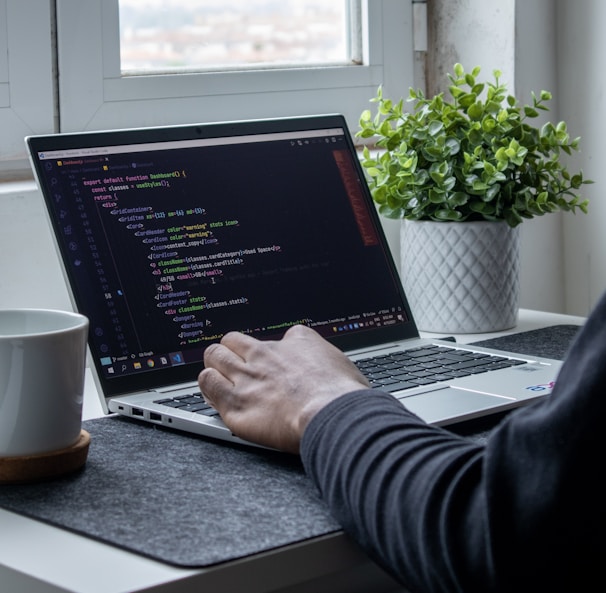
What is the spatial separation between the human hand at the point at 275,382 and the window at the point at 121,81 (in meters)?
0.52

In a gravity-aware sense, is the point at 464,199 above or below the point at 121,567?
above

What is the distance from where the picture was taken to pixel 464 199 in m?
1.34

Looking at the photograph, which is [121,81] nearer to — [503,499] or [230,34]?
[230,34]

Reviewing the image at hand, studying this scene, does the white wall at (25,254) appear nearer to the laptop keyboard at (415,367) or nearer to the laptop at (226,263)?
the laptop at (226,263)

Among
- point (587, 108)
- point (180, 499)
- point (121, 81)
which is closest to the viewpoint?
point (180, 499)

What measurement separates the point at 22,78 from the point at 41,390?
62 cm

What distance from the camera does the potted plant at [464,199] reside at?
135cm

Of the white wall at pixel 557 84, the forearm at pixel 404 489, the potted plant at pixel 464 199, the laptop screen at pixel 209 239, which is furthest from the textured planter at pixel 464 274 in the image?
the forearm at pixel 404 489

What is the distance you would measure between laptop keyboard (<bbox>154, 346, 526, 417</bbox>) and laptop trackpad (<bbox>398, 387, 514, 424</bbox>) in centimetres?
3

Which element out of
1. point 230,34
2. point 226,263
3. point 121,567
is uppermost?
point 230,34

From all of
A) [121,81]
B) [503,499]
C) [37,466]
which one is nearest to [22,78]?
[121,81]

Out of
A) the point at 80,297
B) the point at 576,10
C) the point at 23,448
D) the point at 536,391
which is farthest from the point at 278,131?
the point at 576,10

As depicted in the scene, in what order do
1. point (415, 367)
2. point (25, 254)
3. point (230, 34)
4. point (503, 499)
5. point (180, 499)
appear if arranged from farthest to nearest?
point (230, 34) < point (25, 254) < point (415, 367) < point (180, 499) < point (503, 499)

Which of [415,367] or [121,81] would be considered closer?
[415,367]
